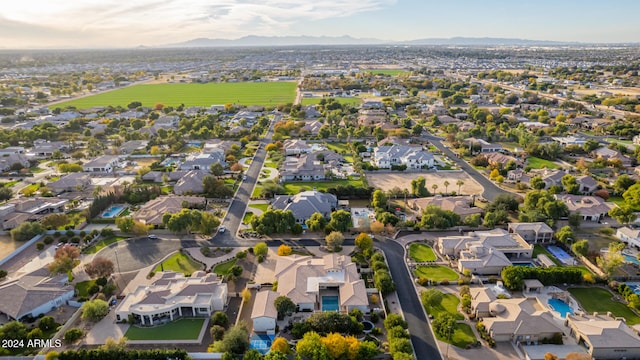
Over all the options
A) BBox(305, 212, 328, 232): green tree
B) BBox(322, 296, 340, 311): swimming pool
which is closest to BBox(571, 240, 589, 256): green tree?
BBox(322, 296, 340, 311): swimming pool

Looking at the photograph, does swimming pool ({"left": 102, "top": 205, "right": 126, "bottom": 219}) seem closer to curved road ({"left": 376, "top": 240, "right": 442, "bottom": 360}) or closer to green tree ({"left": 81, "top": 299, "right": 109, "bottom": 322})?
green tree ({"left": 81, "top": 299, "right": 109, "bottom": 322})

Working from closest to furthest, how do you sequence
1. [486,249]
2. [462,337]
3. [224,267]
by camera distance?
[462,337] < [224,267] < [486,249]

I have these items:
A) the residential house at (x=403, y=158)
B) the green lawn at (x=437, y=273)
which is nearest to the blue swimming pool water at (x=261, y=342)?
the green lawn at (x=437, y=273)

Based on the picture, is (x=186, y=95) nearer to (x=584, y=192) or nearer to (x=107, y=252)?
(x=107, y=252)

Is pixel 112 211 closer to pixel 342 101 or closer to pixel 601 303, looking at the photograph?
pixel 601 303

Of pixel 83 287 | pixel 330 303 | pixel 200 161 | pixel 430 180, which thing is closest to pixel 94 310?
pixel 83 287

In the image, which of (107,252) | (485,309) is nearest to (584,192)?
(485,309)
